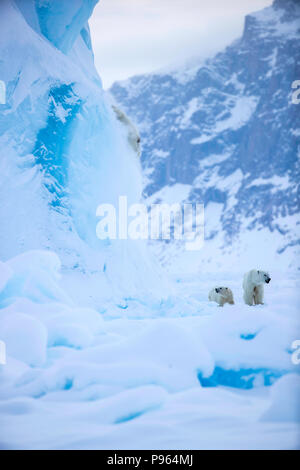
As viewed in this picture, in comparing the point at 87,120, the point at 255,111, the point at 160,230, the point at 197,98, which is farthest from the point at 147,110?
the point at 87,120

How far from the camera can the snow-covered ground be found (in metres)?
2.68

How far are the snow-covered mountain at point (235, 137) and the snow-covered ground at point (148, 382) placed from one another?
6130cm

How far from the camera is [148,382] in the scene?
3.35 metres

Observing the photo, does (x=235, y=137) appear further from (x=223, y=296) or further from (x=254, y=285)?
(x=254, y=285)

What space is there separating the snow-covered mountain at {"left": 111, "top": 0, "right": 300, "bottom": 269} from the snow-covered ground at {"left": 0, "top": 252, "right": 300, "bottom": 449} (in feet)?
201

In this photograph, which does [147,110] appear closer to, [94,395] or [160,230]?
[160,230]

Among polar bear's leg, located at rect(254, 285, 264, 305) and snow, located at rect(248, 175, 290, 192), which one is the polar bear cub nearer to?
polar bear's leg, located at rect(254, 285, 264, 305)

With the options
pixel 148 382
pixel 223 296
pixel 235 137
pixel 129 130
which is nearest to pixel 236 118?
pixel 235 137

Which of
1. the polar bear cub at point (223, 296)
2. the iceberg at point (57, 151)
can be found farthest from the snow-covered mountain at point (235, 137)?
the iceberg at point (57, 151)

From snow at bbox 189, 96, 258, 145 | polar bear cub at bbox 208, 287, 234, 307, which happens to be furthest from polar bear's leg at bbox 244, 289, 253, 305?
snow at bbox 189, 96, 258, 145

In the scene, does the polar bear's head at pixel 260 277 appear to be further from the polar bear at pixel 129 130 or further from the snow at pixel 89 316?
the polar bear at pixel 129 130

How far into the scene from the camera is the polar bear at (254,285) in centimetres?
704

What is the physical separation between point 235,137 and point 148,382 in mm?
104612

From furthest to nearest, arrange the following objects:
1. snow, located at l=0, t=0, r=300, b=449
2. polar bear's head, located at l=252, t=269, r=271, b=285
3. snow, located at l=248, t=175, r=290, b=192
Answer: snow, located at l=248, t=175, r=290, b=192 → polar bear's head, located at l=252, t=269, r=271, b=285 → snow, located at l=0, t=0, r=300, b=449
